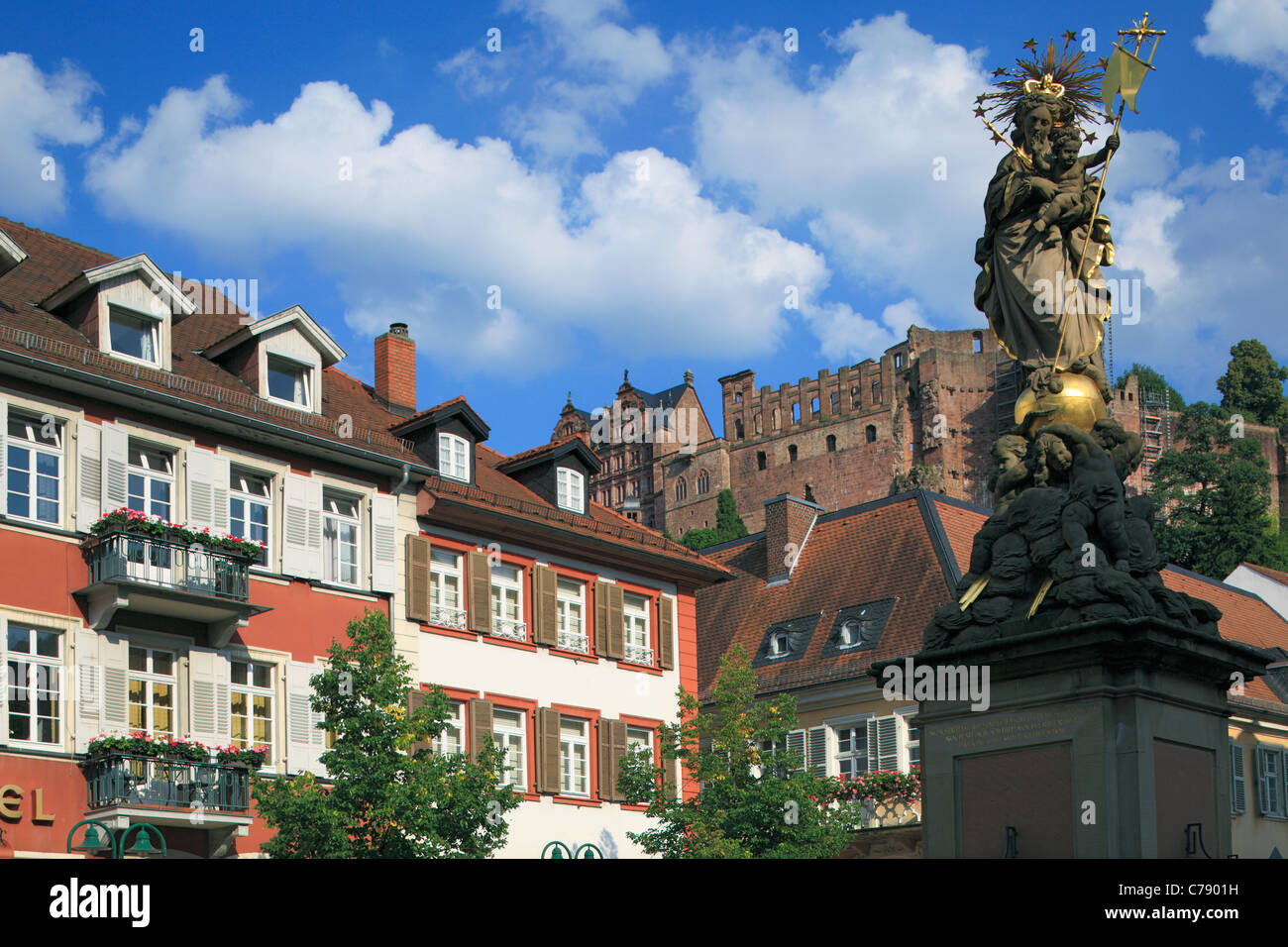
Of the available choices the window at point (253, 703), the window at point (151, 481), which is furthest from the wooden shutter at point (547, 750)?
the window at point (151, 481)

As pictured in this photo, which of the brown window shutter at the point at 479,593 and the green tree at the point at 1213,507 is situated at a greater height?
the green tree at the point at 1213,507

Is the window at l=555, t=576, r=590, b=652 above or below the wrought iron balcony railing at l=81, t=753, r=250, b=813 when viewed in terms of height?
above

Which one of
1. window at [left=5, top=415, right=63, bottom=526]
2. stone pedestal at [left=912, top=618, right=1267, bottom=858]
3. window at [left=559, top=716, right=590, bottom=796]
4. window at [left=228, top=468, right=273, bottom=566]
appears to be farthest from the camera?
window at [left=559, top=716, right=590, bottom=796]

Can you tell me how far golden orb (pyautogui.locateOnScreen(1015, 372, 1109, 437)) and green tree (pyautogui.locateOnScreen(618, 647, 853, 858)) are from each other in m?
16.5

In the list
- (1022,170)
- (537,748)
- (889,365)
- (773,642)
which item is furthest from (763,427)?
(1022,170)

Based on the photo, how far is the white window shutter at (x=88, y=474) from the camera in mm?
27734

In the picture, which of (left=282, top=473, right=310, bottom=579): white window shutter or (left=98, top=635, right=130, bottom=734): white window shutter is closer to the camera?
(left=98, top=635, right=130, bottom=734): white window shutter

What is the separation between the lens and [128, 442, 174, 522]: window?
2891 cm

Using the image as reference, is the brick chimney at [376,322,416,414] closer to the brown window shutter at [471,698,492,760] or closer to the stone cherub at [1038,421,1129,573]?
the brown window shutter at [471,698,492,760]

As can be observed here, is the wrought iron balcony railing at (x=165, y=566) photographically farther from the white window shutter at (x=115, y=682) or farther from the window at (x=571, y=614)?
the window at (x=571, y=614)

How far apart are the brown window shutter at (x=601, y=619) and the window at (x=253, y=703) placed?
318 inches

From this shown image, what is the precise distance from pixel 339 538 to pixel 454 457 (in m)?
3.92

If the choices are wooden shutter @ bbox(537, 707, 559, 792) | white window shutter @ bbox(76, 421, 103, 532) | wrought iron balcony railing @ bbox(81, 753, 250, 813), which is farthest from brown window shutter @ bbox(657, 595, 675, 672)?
white window shutter @ bbox(76, 421, 103, 532)
